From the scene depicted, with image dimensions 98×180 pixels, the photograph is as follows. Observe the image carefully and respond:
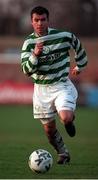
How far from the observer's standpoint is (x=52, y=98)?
14656mm

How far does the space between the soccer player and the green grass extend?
0.68m

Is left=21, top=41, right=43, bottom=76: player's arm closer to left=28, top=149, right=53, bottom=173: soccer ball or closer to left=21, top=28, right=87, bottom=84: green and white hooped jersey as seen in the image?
left=21, top=28, right=87, bottom=84: green and white hooped jersey

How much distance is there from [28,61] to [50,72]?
54cm

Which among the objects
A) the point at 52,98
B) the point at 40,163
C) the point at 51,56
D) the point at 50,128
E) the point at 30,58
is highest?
the point at 30,58

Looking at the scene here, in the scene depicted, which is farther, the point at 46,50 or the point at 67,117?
the point at 46,50

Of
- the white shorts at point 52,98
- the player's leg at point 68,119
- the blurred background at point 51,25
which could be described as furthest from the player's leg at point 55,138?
the blurred background at point 51,25

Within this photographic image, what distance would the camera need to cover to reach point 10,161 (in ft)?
50.0

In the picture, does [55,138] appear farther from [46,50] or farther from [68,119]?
[46,50]

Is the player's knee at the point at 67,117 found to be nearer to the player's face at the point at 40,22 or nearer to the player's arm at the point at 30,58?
the player's arm at the point at 30,58

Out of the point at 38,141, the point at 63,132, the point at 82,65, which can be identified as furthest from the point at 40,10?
the point at 63,132

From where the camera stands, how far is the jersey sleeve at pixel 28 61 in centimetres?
1419

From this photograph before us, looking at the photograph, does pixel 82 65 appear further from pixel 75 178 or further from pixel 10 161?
pixel 75 178

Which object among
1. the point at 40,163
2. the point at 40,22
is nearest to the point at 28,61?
the point at 40,22

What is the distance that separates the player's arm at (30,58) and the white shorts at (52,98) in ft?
1.47
